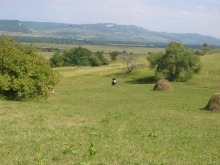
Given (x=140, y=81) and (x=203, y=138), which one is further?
(x=140, y=81)

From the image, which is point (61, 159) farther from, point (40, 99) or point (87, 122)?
point (40, 99)

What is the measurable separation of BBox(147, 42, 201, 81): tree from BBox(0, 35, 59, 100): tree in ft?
132

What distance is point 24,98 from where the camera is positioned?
34.8 metres

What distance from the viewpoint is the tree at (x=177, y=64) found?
70.1 m

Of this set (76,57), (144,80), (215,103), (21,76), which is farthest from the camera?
(76,57)

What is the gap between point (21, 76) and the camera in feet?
111

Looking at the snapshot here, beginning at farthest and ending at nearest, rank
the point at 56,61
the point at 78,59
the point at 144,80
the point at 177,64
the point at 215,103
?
the point at 78,59 → the point at 56,61 → the point at 144,80 → the point at 177,64 → the point at 215,103

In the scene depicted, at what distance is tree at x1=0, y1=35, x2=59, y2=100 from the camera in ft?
109

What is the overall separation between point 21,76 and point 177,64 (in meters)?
45.4

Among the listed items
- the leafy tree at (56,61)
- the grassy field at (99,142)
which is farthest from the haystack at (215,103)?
the leafy tree at (56,61)

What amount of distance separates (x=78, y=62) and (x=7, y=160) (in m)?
136

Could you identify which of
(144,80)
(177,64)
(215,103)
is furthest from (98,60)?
(215,103)

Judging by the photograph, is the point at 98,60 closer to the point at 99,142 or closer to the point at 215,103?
the point at 215,103

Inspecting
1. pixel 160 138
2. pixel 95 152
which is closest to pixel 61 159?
pixel 95 152
